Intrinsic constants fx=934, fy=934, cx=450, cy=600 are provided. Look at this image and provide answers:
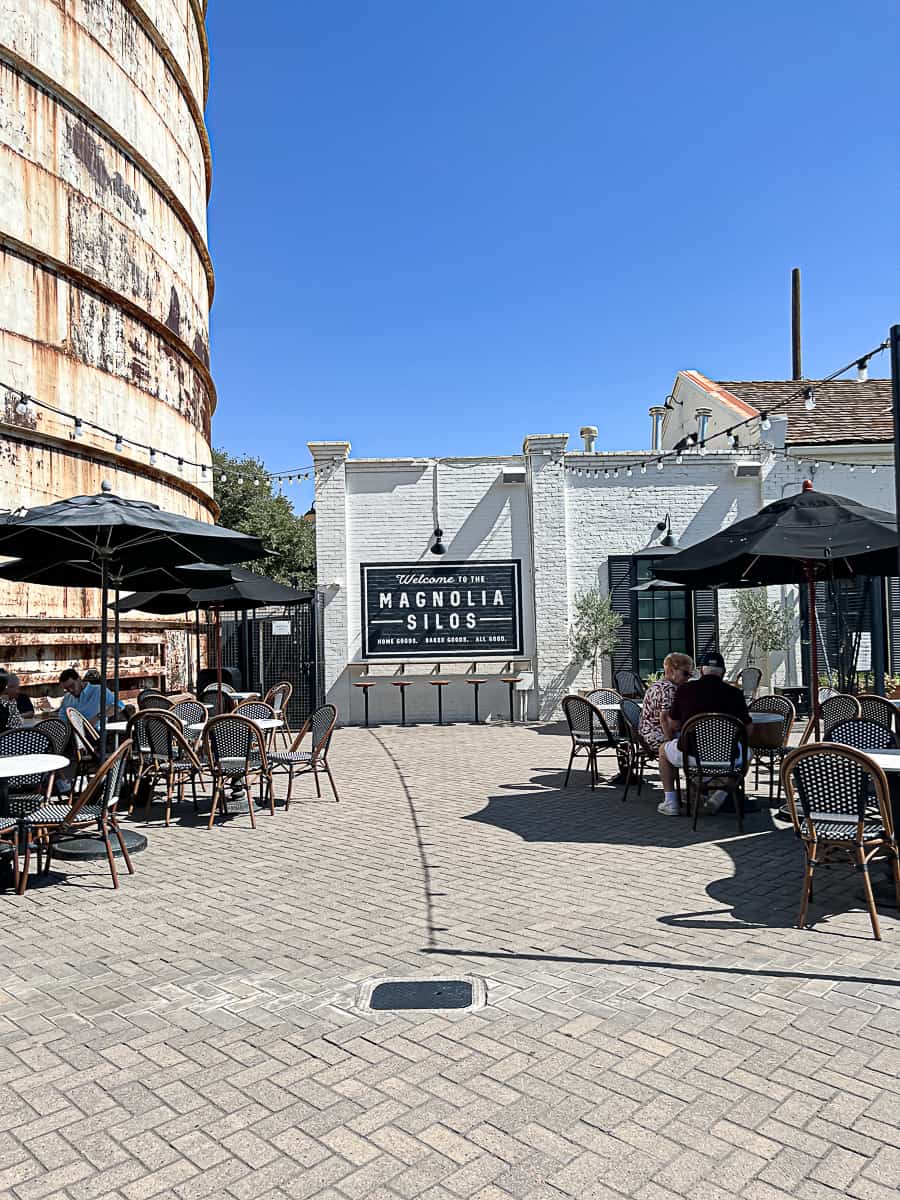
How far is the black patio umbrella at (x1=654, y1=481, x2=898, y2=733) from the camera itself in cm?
739

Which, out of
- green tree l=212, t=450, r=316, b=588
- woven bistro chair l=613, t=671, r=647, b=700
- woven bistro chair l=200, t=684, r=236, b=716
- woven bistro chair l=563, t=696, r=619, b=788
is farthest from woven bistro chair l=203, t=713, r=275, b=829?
green tree l=212, t=450, r=316, b=588

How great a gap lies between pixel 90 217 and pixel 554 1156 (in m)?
14.0

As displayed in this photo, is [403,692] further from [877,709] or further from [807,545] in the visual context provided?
[807,545]

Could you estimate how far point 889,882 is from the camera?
5.77 metres

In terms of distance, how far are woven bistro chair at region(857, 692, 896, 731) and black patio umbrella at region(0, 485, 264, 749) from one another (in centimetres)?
603

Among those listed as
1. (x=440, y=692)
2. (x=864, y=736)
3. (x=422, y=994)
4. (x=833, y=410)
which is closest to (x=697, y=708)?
(x=864, y=736)

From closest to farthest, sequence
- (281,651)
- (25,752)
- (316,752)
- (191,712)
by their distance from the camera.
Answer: (25,752)
(316,752)
(191,712)
(281,651)

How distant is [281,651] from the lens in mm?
18125

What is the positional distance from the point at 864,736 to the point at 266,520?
1116 inches

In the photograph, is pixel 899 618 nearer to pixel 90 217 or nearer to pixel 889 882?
pixel 889 882

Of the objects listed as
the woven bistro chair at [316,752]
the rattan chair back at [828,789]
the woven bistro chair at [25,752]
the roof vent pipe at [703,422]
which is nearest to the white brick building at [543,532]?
the roof vent pipe at [703,422]

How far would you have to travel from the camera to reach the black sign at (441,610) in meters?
17.6

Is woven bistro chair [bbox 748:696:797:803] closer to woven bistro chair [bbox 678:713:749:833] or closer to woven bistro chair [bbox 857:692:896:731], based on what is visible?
woven bistro chair [bbox 857:692:896:731]

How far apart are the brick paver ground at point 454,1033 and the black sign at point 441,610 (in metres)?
10.8
